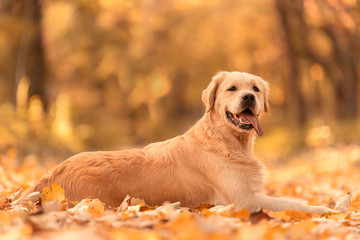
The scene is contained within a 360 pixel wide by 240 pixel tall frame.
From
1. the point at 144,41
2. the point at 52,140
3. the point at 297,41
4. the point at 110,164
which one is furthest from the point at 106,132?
the point at 110,164

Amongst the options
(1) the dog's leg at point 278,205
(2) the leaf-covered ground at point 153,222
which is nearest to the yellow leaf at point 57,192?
(2) the leaf-covered ground at point 153,222

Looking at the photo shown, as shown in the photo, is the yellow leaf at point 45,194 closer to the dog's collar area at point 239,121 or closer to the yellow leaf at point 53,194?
the yellow leaf at point 53,194

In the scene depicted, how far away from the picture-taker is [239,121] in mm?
4633

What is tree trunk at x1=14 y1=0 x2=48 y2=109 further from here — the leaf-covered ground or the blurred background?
the leaf-covered ground

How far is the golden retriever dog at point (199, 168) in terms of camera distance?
422 centimetres

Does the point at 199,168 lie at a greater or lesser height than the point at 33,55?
lesser

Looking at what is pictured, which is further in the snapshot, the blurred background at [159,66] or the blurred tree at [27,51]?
the blurred background at [159,66]

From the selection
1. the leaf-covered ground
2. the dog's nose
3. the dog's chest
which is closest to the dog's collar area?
the dog's nose

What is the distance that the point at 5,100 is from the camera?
11.1 m

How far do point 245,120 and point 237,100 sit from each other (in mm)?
232

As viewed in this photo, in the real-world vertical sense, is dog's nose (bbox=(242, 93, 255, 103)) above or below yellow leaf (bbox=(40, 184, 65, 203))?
above

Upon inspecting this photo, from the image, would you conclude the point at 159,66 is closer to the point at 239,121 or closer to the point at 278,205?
the point at 239,121

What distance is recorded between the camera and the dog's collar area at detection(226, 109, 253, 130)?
461 cm

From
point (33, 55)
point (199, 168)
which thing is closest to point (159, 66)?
point (33, 55)
